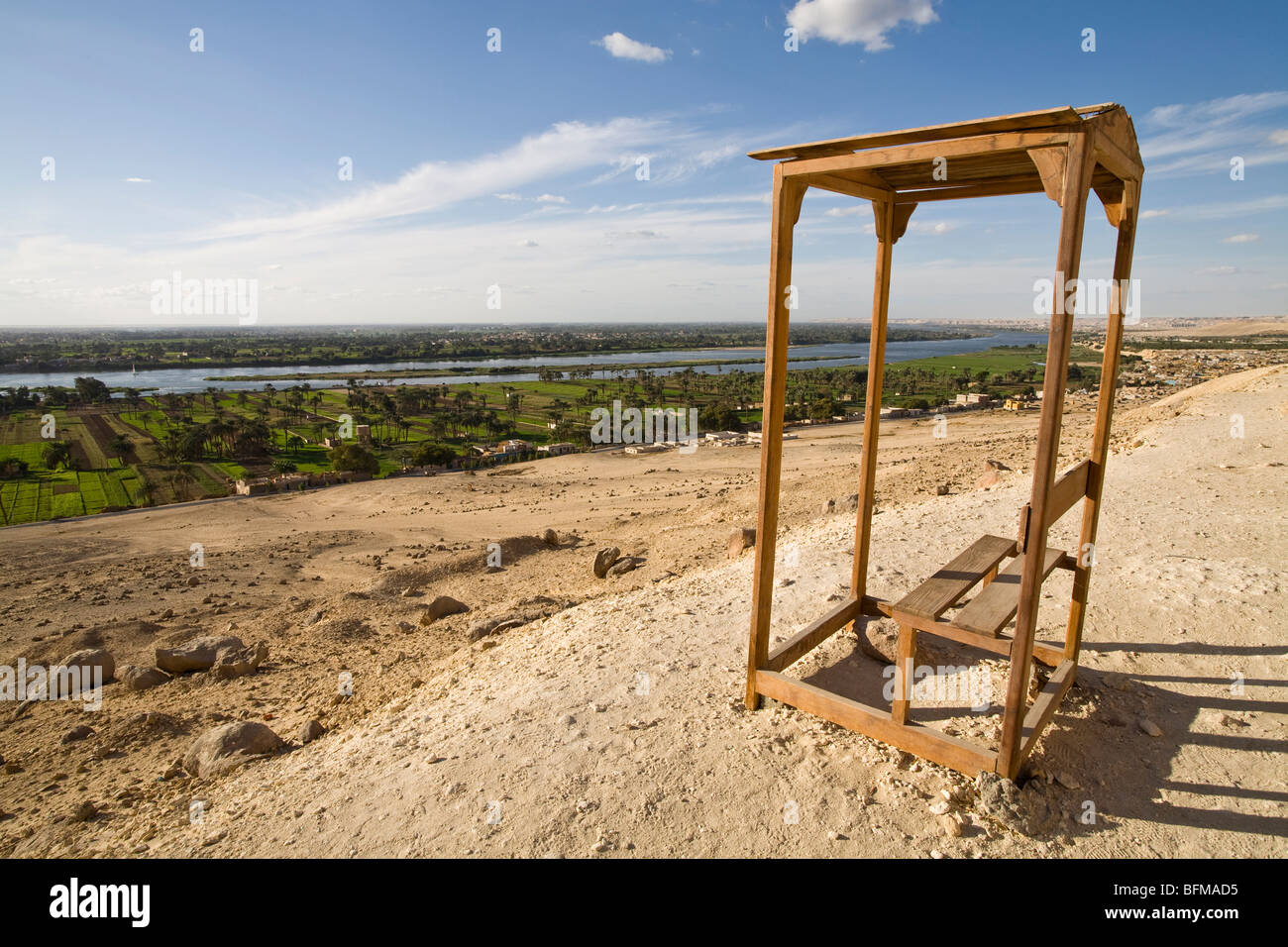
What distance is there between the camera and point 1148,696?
5.63 meters

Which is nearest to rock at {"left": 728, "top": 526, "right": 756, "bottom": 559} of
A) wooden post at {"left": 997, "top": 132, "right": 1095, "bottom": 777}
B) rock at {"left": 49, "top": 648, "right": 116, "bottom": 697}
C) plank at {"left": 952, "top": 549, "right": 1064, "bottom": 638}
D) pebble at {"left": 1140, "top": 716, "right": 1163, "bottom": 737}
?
plank at {"left": 952, "top": 549, "right": 1064, "bottom": 638}

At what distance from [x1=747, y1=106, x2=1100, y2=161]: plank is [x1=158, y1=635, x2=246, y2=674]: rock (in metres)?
9.54

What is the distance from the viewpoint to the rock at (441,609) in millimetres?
10641

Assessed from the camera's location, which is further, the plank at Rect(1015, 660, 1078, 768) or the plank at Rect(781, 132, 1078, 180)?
the plank at Rect(1015, 660, 1078, 768)

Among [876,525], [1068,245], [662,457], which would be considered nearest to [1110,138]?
[1068,245]

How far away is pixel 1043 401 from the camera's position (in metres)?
4.02

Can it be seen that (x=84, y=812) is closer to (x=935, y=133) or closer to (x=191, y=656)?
(x=191, y=656)

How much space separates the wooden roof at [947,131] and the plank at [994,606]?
101 inches

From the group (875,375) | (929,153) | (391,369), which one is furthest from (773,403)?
(391,369)

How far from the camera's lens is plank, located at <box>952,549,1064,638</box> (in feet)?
15.4

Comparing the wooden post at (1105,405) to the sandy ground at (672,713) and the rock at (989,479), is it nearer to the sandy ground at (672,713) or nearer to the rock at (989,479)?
the sandy ground at (672,713)

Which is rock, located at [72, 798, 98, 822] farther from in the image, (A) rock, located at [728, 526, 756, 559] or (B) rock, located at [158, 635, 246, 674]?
(A) rock, located at [728, 526, 756, 559]

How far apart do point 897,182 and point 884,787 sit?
4.79 m
